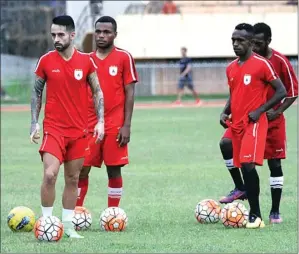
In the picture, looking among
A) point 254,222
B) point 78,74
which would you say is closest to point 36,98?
point 78,74

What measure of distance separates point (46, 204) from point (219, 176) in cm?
660

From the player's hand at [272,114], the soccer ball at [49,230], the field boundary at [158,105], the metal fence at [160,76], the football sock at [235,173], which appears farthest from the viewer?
the metal fence at [160,76]

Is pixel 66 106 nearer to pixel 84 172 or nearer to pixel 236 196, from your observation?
pixel 84 172

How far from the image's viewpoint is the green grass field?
30.8ft

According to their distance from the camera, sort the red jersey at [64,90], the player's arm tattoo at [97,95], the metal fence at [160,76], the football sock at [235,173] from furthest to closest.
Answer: the metal fence at [160,76] < the football sock at [235,173] < the player's arm tattoo at [97,95] < the red jersey at [64,90]

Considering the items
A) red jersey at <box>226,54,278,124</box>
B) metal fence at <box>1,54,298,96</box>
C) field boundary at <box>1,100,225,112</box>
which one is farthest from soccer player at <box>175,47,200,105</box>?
red jersey at <box>226,54,278,124</box>

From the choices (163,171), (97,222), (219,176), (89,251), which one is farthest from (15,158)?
(89,251)

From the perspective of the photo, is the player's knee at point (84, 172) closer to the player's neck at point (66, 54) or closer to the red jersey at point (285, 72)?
the player's neck at point (66, 54)

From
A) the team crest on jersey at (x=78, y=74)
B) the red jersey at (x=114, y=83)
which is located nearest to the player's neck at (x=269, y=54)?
the red jersey at (x=114, y=83)

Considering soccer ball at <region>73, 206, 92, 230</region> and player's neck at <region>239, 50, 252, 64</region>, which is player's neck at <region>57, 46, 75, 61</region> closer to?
soccer ball at <region>73, 206, 92, 230</region>

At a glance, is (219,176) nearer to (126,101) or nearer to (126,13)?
(126,101)

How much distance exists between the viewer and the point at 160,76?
45.4m

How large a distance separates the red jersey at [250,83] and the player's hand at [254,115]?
0.08 meters

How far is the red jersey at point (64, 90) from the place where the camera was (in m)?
9.98
